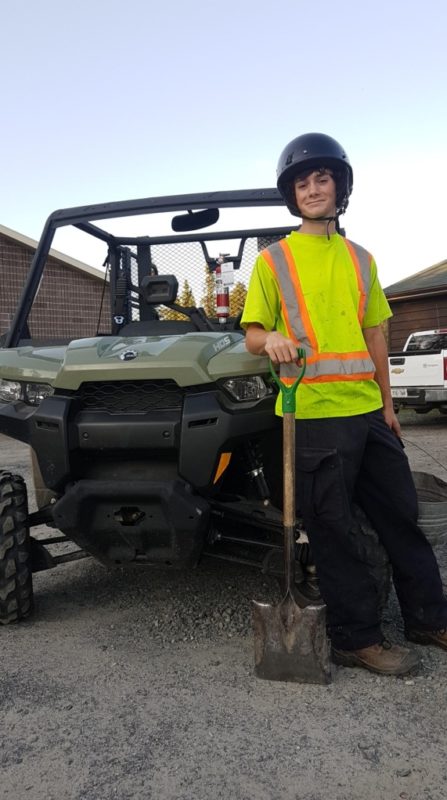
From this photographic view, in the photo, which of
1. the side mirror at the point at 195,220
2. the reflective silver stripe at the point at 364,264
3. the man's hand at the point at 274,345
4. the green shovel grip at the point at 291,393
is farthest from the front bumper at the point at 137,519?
the side mirror at the point at 195,220

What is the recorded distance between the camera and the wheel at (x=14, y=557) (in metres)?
3.21

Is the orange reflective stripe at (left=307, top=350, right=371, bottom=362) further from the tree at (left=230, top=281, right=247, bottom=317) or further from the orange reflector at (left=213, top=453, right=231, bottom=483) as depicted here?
the tree at (left=230, top=281, right=247, bottom=317)

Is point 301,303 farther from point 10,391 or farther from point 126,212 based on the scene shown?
point 126,212

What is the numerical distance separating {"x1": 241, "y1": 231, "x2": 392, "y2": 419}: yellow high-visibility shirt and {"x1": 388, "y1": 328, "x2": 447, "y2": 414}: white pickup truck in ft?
28.3

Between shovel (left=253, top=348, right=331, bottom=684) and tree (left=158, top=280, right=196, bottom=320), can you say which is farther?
tree (left=158, top=280, right=196, bottom=320)

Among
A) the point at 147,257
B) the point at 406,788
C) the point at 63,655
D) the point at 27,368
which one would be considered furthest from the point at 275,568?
the point at 147,257

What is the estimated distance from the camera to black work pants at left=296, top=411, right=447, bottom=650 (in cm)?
271

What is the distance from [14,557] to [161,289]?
176 cm

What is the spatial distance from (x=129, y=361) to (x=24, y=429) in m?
0.62

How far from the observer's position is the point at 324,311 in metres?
2.77

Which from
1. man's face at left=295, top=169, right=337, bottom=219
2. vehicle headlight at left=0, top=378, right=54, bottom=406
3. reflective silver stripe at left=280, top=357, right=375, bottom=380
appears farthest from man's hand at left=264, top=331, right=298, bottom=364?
vehicle headlight at left=0, top=378, right=54, bottom=406

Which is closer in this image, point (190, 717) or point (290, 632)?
point (190, 717)

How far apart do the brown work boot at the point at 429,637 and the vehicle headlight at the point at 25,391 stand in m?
1.99

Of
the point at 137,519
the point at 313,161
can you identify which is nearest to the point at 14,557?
the point at 137,519
